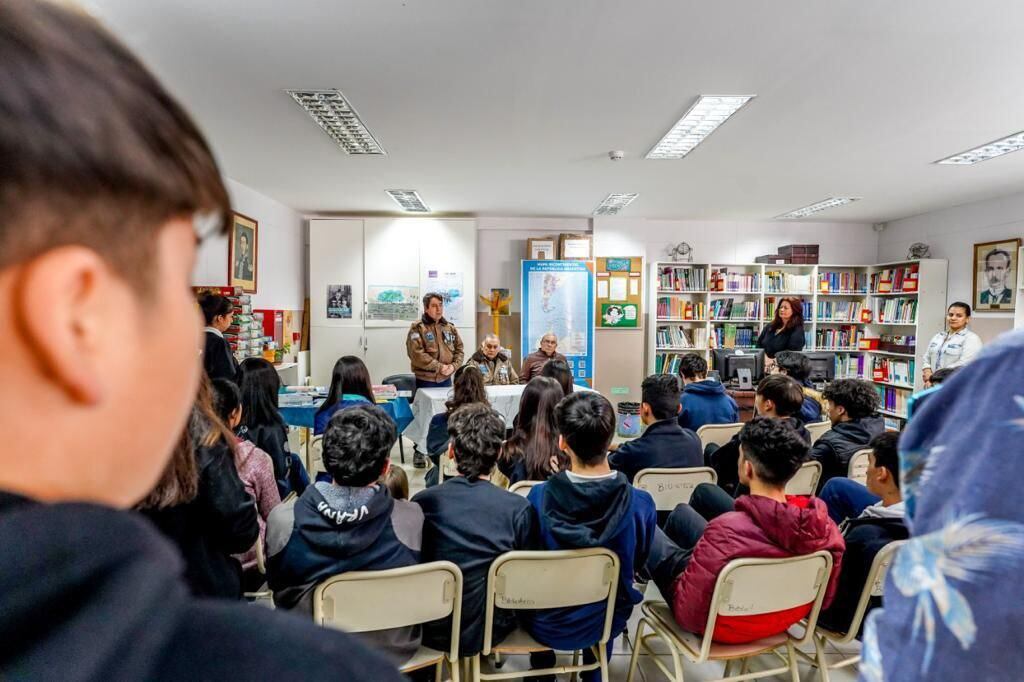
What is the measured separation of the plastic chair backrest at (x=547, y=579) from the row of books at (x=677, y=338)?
5.73m

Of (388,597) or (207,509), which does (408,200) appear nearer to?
(207,509)

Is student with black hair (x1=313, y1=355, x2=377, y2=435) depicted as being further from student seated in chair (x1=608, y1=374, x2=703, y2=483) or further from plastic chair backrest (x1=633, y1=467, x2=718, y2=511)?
plastic chair backrest (x1=633, y1=467, x2=718, y2=511)

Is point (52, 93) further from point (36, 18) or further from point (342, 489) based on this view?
point (342, 489)

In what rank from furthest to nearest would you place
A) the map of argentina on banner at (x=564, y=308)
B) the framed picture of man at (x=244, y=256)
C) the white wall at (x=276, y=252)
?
the map of argentina on banner at (x=564, y=308) → the white wall at (x=276, y=252) → the framed picture of man at (x=244, y=256)

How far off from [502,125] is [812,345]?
18.8 feet

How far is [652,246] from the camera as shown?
723 centimetres

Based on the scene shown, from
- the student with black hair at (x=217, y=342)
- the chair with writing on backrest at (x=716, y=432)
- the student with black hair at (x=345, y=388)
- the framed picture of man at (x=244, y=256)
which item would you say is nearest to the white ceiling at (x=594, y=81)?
the framed picture of man at (x=244, y=256)

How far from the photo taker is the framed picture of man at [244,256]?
16.3ft

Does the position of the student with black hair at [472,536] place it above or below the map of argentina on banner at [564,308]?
below

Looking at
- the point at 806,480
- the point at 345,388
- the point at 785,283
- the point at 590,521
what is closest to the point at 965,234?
the point at 785,283

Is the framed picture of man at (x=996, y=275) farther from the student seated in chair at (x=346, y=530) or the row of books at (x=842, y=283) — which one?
the student seated in chair at (x=346, y=530)

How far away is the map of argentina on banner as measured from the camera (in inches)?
262

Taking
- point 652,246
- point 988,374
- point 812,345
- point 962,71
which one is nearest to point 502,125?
point 962,71

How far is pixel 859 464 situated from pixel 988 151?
10.8ft
